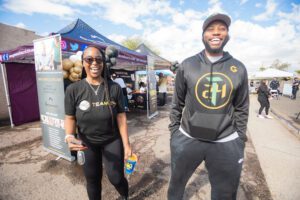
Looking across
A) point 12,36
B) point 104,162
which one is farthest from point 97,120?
point 12,36

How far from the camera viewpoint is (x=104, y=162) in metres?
1.67

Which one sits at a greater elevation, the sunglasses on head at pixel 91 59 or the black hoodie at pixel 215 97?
the sunglasses on head at pixel 91 59

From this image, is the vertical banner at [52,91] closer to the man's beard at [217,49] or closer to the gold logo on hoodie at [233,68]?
the man's beard at [217,49]

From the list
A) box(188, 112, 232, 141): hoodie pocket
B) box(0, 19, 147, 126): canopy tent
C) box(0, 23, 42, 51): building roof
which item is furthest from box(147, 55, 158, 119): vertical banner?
box(0, 23, 42, 51): building roof

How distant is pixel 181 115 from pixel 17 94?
6719 millimetres

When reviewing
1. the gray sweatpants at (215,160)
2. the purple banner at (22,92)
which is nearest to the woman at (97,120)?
the gray sweatpants at (215,160)

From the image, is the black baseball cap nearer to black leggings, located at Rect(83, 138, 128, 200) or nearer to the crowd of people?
the crowd of people

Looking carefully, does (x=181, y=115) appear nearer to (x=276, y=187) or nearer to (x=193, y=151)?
(x=193, y=151)

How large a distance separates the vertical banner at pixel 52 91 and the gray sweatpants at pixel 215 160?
2580mm

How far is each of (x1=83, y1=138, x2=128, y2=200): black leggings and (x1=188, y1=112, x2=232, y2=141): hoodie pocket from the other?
2.84 ft

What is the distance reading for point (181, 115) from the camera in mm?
1565

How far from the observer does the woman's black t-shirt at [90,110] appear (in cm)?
152

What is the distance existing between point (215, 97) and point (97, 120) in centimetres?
111

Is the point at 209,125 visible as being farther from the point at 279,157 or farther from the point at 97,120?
the point at 279,157
